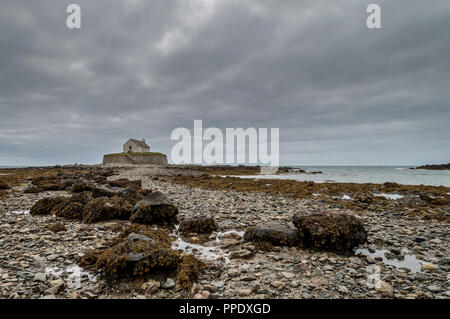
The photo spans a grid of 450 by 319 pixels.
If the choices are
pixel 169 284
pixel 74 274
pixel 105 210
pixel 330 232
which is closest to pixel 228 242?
pixel 169 284

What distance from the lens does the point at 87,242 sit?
20.5ft

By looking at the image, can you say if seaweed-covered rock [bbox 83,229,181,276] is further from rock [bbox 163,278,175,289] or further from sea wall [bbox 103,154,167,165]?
sea wall [bbox 103,154,167,165]

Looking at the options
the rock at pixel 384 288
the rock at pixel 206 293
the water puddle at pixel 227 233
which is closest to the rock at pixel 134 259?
the rock at pixel 206 293

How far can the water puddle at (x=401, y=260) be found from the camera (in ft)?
16.5

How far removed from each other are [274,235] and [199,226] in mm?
2592

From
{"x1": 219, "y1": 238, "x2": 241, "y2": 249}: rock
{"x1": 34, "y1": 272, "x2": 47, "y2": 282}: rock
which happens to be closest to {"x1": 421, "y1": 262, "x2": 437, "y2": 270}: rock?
{"x1": 219, "y1": 238, "x2": 241, "y2": 249}: rock

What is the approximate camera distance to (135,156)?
74.4 meters

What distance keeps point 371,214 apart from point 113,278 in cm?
1071

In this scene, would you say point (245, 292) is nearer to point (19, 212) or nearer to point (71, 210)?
point (71, 210)

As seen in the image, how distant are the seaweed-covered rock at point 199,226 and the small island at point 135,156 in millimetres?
71838

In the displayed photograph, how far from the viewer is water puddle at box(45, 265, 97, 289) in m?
4.12

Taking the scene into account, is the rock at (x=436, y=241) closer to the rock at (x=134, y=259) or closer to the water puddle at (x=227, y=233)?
the water puddle at (x=227, y=233)
